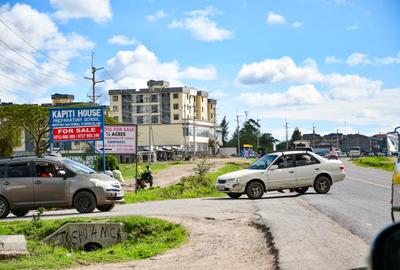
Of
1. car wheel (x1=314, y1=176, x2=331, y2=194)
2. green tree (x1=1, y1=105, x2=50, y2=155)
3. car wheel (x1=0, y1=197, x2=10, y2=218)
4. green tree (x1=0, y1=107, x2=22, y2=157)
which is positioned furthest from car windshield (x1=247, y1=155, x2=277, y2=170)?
green tree (x1=0, y1=107, x2=22, y2=157)

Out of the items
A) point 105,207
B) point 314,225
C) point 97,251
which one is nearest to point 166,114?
point 105,207

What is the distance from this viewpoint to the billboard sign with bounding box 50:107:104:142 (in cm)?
2616

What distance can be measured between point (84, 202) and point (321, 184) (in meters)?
8.91

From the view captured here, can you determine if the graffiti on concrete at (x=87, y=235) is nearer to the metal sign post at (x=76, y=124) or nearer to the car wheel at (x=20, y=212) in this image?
the car wheel at (x=20, y=212)

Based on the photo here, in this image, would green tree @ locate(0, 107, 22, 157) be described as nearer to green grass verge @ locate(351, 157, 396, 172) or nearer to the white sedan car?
green grass verge @ locate(351, 157, 396, 172)

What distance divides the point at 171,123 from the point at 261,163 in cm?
11098

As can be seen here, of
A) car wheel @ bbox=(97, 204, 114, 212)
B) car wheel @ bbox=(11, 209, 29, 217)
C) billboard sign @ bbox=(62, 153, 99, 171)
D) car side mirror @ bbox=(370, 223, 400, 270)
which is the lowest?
car wheel @ bbox=(11, 209, 29, 217)

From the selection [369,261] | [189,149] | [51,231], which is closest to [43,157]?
[51,231]

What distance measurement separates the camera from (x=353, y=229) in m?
11.7

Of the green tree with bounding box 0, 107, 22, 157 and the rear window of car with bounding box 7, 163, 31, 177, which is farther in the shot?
the green tree with bounding box 0, 107, 22, 157

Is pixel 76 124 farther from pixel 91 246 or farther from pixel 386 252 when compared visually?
pixel 386 252

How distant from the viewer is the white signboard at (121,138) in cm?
2883

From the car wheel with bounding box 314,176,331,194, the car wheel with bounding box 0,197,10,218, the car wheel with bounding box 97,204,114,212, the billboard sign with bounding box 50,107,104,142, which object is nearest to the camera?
the car wheel with bounding box 0,197,10,218

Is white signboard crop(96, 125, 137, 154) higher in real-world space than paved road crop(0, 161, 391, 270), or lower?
higher
